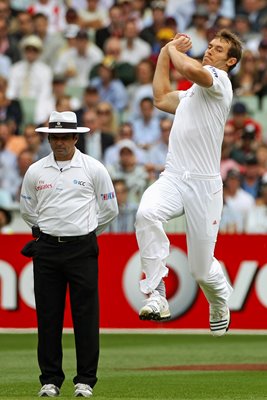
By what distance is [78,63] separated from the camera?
70.6ft

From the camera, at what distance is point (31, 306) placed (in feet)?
54.5

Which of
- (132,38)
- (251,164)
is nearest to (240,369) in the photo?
(251,164)

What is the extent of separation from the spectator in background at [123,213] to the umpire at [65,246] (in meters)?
6.46

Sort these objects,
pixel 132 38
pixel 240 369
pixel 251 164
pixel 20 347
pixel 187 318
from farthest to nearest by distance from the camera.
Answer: pixel 132 38
pixel 251 164
pixel 187 318
pixel 20 347
pixel 240 369

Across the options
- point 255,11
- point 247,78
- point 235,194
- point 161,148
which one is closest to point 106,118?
point 161,148

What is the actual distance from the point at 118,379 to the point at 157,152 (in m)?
7.66

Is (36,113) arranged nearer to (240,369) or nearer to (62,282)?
(240,369)

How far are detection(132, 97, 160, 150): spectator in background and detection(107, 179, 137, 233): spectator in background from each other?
6.91 feet

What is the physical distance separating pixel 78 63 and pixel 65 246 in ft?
38.9

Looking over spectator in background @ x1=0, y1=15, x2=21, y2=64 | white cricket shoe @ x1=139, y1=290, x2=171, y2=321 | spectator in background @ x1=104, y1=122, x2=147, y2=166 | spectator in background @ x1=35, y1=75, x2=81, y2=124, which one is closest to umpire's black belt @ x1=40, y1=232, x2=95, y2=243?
white cricket shoe @ x1=139, y1=290, x2=171, y2=321

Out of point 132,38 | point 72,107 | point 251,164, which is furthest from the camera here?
point 132,38

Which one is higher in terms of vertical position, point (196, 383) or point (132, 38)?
point (132, 38)

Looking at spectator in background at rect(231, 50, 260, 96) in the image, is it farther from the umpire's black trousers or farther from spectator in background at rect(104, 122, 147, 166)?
the umpire's black trousers

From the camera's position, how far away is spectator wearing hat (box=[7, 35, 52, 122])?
21.0 metres
